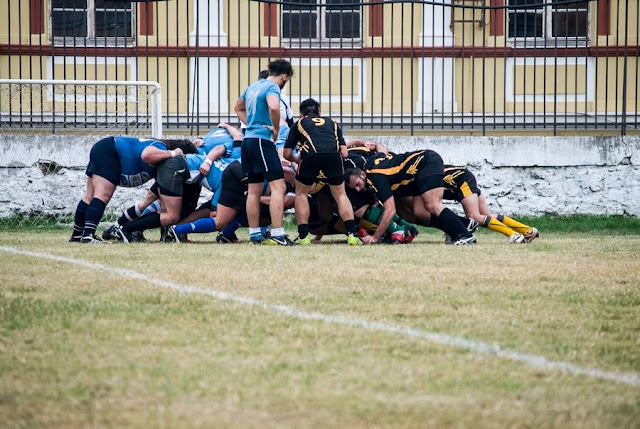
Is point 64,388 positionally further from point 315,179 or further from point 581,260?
point 315,179

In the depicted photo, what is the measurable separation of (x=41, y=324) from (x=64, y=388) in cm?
136

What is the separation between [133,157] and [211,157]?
822 millimetres

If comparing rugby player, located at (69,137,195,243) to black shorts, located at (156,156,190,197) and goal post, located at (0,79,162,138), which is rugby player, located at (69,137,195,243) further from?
goal post, located at (0,79,162,138)

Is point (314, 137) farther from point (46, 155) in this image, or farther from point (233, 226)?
point (46, 155)

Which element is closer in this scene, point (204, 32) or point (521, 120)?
point (521, 120)

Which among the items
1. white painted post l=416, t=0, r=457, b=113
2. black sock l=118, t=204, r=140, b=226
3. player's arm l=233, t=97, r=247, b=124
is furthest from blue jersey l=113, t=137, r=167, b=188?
white painted post l=416, t=0, r=457, b=113

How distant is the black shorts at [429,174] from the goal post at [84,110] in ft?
13.9

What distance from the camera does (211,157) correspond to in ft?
37.1

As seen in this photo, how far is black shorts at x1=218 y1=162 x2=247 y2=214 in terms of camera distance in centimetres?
1108

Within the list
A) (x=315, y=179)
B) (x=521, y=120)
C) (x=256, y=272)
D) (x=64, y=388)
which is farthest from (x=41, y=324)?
(x=521, y=120)

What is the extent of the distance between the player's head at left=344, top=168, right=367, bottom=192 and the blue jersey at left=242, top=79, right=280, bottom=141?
0.89 meters

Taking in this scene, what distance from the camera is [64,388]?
396 cm

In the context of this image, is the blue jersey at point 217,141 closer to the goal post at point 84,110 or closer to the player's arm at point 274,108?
the player's arm at point 274,108

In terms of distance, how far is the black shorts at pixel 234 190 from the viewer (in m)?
11.1
